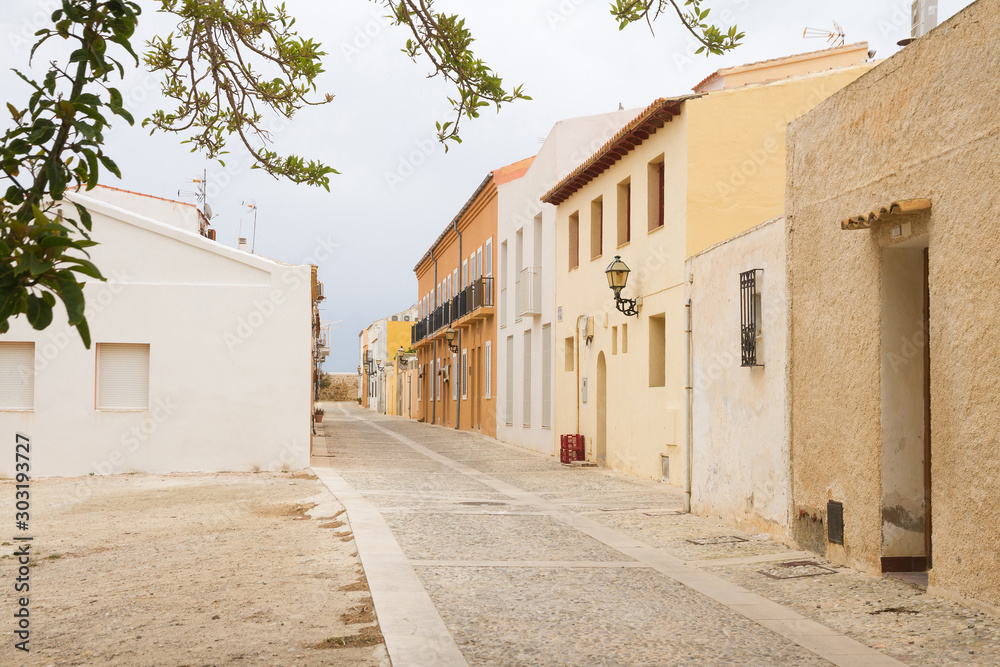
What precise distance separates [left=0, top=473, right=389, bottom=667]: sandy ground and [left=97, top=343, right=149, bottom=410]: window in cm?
287

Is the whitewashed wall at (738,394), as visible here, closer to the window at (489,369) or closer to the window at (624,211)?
the window at (624,211)

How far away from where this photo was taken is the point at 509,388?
2589cm

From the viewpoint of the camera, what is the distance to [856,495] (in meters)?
7.20

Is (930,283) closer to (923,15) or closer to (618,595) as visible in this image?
(618,595)

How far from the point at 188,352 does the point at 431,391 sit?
25.7 meters

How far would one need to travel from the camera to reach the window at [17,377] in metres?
14.8

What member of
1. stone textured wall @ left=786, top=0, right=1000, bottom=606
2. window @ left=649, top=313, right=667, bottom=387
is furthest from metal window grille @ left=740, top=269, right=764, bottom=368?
window @ left=649, top=313, right=667, bottom=387

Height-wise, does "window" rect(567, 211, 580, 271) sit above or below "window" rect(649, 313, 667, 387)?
above

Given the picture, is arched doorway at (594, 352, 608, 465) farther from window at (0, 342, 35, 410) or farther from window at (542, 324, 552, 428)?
window at (0, 342, 35, 410)

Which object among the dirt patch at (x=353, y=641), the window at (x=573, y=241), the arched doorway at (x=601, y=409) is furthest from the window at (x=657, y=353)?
the dirt patch at (x=353, y=641)

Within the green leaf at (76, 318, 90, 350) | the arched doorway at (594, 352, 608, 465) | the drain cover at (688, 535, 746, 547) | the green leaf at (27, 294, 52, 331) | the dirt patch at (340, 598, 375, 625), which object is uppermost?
the green leaf at (27, 294, 52, 331)

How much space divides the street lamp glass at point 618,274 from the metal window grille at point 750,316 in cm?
583

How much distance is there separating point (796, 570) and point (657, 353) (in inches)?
317

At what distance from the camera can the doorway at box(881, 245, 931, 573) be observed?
270 inches
